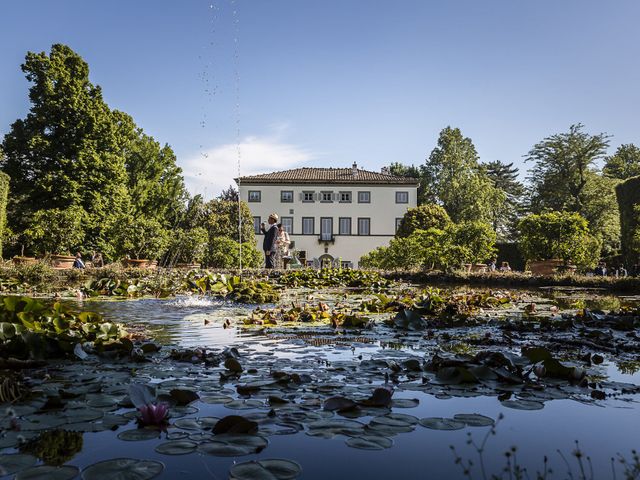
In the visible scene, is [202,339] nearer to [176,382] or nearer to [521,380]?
[176,382]

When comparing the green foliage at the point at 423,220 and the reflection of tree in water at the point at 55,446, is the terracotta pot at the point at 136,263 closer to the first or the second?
the reflection of tree in water at the point at 55,446

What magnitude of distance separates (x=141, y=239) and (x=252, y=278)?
7.81m

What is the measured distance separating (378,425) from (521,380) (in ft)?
3.68

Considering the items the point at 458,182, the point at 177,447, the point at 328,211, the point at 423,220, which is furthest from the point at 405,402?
the point at 458,182

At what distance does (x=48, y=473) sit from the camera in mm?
1444

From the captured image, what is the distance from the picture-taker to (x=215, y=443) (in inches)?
66.7

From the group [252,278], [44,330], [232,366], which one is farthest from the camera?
[252,278]

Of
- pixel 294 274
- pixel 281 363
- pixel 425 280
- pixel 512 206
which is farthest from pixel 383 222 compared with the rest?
pixel 281 363

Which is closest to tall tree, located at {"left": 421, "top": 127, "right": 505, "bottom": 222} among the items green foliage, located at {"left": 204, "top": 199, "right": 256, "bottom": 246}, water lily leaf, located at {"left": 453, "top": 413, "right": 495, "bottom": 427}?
green foliage, located at {"left": 204, "top": 199, "right": 256, "bottom": 246}

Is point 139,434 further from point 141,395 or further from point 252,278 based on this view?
point 252,278

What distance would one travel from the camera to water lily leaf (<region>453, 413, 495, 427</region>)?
1.96m

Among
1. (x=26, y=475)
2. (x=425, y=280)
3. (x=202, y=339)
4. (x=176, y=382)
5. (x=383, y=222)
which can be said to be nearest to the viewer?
(x=26, y=475)

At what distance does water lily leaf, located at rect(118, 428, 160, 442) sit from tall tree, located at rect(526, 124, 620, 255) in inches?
1583

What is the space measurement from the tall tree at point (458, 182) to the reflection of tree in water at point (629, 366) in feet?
136
